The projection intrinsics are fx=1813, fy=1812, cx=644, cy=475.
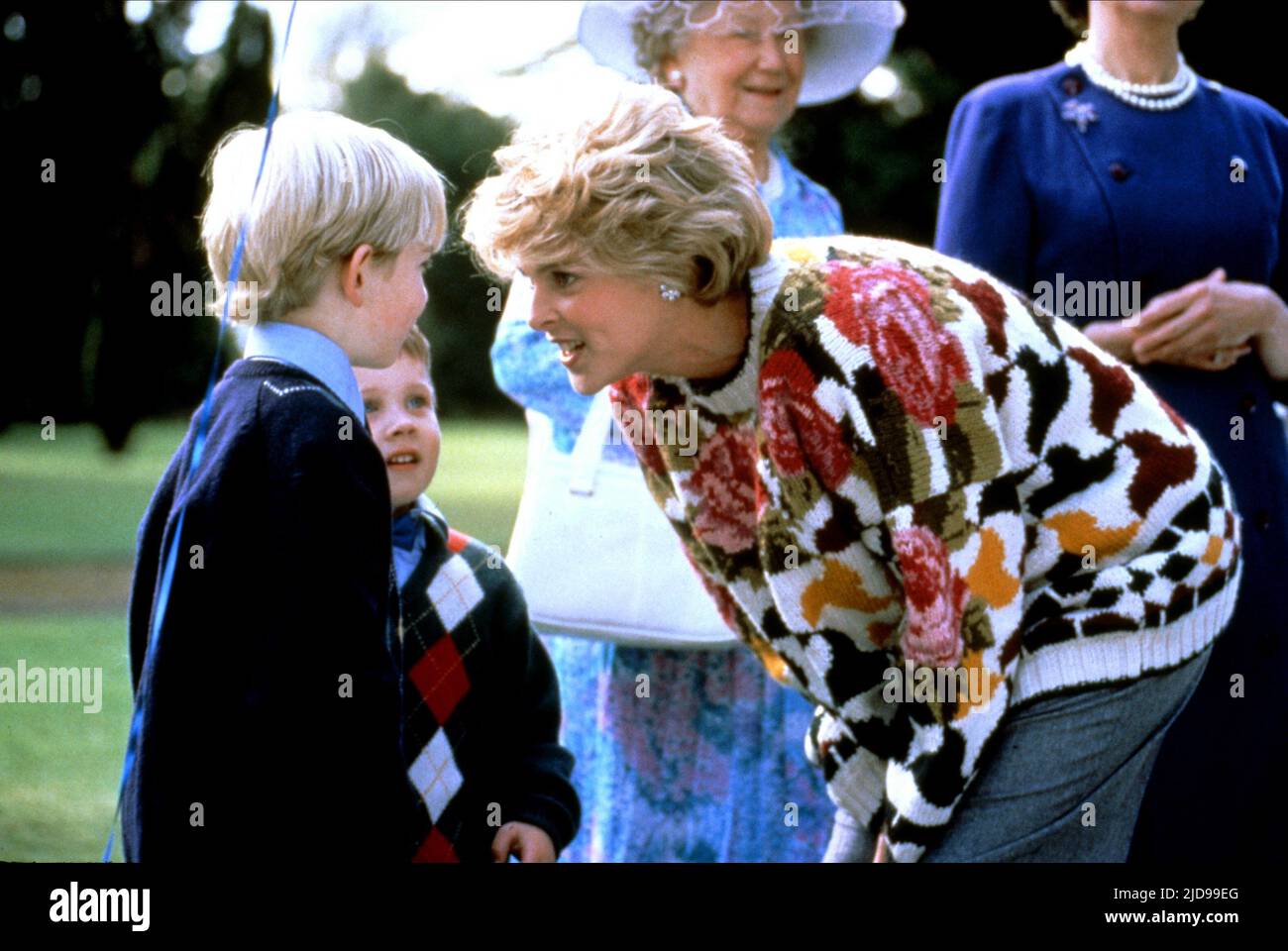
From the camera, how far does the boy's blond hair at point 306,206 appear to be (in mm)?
2084

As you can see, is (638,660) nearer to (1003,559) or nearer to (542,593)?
(542,593)

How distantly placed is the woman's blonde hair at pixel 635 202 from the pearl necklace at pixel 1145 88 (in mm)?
866

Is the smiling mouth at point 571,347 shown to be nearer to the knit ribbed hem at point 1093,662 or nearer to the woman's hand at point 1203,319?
the knit ribbed hem at point 1093,662

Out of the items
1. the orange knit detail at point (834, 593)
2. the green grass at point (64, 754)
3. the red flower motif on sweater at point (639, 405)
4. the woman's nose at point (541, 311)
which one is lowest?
the green grass at point (64, 754)

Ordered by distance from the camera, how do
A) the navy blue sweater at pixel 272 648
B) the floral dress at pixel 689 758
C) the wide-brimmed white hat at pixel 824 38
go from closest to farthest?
the navy blue sweater at pixel 272 648 → the floral dress at pixel 689 758 → the wide-brimmed white hat at pixel 824 38

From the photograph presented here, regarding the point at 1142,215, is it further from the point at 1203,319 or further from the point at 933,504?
the point at 933,504

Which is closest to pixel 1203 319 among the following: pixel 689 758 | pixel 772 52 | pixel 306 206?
pixel 772 52

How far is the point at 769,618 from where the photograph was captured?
7.68 ft

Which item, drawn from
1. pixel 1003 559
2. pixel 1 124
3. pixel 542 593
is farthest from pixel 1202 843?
pixel 1 124

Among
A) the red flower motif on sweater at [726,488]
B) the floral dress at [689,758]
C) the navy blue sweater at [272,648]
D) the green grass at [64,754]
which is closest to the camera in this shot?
the navy blue sweater at [272,648]

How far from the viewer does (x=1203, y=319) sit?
8.84 feet

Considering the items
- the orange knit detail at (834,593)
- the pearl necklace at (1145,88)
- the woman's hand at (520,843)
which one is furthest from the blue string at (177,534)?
the pearl necklace at (1145,88)

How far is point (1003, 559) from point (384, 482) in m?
0.73

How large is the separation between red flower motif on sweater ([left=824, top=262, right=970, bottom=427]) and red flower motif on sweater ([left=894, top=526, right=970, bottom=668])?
0.14m
